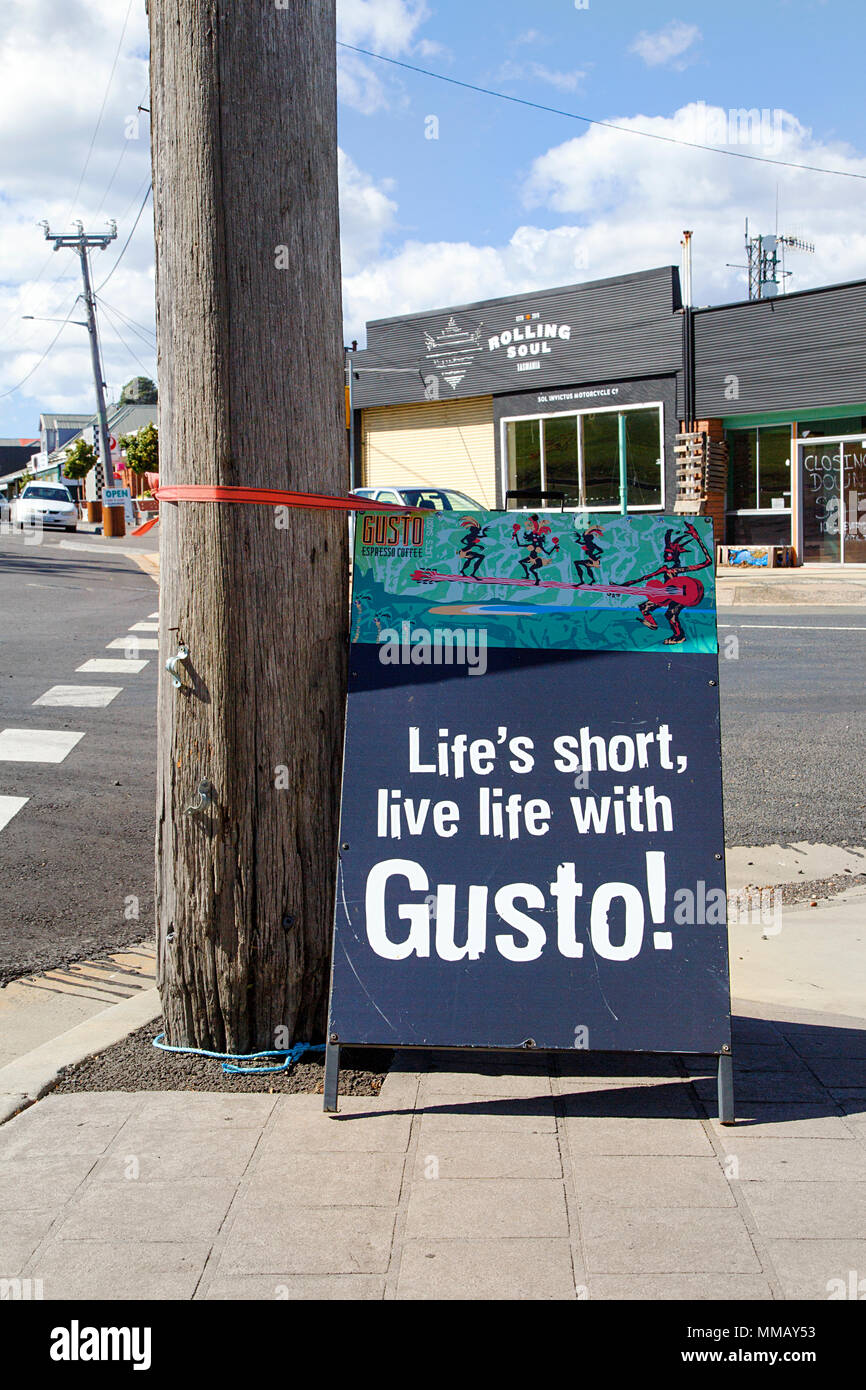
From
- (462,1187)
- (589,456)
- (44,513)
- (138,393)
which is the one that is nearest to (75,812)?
(462,1187)

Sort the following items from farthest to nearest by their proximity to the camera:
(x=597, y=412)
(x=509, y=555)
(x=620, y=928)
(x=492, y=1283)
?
(x=597, y=412) < (x=509, y=555) < (x=620, y=928) < (x=492, y=1283)

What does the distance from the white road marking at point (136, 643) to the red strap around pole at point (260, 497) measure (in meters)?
8.44

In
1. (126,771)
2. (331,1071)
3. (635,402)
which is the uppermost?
(635,402)

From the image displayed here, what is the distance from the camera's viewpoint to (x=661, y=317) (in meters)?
24.4

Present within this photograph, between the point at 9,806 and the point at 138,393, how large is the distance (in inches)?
3513

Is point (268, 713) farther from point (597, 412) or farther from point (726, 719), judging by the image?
point (597, 412)

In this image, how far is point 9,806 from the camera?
22.5 feet

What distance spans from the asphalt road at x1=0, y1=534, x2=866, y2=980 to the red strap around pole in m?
2.38

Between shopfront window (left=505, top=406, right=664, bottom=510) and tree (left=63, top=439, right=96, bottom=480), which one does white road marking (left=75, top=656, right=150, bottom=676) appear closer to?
shopfront window (left=505, top=406, right=664, bottom=510)

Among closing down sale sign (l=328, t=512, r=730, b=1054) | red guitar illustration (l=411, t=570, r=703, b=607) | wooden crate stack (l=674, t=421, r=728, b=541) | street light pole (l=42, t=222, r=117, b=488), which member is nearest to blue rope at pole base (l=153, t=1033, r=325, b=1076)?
closing down sale sign (l=328, t=512, r=730, b=1054)

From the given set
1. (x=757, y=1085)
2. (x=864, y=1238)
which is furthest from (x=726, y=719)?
(x=864, y=1238)

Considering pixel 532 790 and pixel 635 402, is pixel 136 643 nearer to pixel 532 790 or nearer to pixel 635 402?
pixel 532 790

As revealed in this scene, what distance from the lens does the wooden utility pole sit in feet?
11.3
